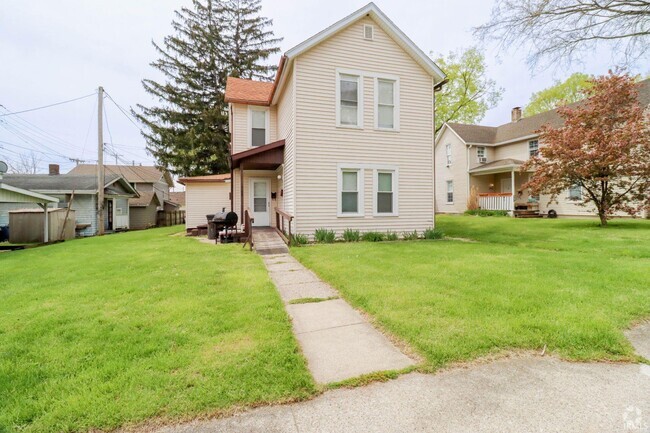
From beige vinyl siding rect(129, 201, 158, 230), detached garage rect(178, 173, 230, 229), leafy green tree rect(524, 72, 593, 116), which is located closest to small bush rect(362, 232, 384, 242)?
detached garage rect(178, 173, 230, 229)

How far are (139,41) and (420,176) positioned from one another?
24.9 meters

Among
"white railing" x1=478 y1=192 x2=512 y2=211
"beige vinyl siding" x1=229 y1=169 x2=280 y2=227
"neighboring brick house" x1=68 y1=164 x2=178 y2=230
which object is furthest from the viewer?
"neighboring brick house" x1=68 y1=164 x2=178 y2=230

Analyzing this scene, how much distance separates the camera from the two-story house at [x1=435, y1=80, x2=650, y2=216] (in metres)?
20.3

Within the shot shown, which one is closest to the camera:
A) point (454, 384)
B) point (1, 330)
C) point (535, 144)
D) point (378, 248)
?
point (454, 384)

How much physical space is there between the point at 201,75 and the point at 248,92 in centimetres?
1536

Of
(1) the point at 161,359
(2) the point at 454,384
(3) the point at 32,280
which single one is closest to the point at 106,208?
(3) the point at 32,280

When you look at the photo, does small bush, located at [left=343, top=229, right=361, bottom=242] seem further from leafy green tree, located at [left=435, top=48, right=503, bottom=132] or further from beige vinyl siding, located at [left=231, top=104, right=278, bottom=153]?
leafy green tree, located at [left=435, top=48, right=503, bottom=132]

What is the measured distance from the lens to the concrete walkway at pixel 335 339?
2645 millimetres

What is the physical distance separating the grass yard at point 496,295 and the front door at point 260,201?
5.63m

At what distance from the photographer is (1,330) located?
136 inches

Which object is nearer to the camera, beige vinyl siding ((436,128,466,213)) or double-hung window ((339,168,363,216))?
double-hung window ((339,168,363,216))

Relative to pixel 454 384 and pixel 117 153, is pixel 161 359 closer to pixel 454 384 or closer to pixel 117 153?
pixel 454 384

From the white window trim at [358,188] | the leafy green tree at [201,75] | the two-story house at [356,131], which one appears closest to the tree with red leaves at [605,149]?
the two-story house at [356,131]

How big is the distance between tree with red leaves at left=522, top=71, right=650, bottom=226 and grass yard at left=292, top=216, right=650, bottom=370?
21.2ft
